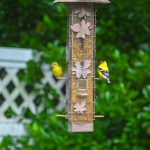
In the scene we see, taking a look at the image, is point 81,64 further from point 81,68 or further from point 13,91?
point 13,91

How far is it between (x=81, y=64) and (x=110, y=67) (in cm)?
211

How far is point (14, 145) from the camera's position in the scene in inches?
207

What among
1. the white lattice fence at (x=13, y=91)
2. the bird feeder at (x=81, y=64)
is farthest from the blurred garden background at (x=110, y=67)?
the bird feeder at (x=81, y=64)

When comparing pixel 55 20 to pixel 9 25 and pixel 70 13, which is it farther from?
pixel 70 13

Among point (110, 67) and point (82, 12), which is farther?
point (110, 67)

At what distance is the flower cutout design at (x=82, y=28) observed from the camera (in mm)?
3422

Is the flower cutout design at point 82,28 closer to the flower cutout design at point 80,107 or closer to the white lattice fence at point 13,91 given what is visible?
the flower cutout design at point 80,107

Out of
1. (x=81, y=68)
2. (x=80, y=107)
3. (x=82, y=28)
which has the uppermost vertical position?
(x=82, y=28)

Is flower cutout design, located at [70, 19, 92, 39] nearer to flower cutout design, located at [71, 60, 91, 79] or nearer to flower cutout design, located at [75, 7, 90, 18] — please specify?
flower cutout design, located at [75, 7, 90, 18]

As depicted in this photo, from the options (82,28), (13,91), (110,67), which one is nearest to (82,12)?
(82,28)

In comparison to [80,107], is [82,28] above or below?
above

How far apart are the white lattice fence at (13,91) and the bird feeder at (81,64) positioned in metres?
2.07

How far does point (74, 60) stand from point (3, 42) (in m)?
2.77

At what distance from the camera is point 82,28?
3.43 meters
